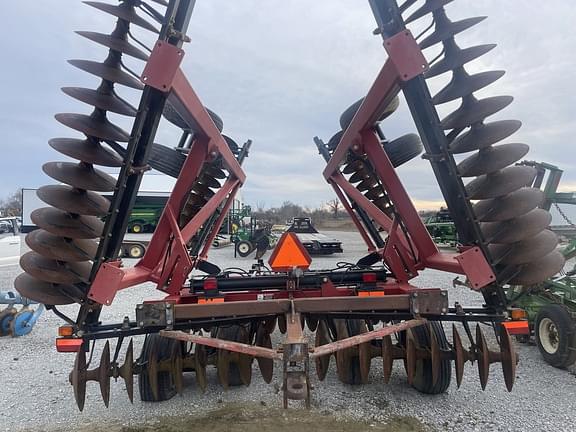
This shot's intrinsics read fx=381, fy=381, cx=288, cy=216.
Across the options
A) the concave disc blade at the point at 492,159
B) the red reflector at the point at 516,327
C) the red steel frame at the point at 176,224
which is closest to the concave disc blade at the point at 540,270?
the red reflector at the point at 516,327

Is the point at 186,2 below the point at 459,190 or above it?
above

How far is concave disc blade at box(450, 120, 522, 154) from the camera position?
8.23ft

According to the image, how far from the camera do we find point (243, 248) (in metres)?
16.7

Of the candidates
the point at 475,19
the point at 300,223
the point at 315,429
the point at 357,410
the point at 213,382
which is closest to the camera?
the point at 475,19

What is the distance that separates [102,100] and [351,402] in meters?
3.25

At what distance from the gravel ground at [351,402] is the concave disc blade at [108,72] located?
2694 mm

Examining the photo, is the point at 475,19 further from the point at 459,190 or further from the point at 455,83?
the point at 459,190

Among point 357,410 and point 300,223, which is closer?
point 357,410

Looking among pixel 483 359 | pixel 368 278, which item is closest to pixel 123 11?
pixel 368 278

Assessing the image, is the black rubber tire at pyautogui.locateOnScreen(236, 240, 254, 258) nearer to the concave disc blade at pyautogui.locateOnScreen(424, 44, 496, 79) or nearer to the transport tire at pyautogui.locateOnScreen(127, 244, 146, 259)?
the transport tire at pyautogui.locateOnScreen(127, 244, 146, 259)

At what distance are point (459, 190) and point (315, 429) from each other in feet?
7.17

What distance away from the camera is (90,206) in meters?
2.61

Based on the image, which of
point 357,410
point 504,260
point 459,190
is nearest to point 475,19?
point 459,190

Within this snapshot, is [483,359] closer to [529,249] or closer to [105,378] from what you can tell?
[529,249]
